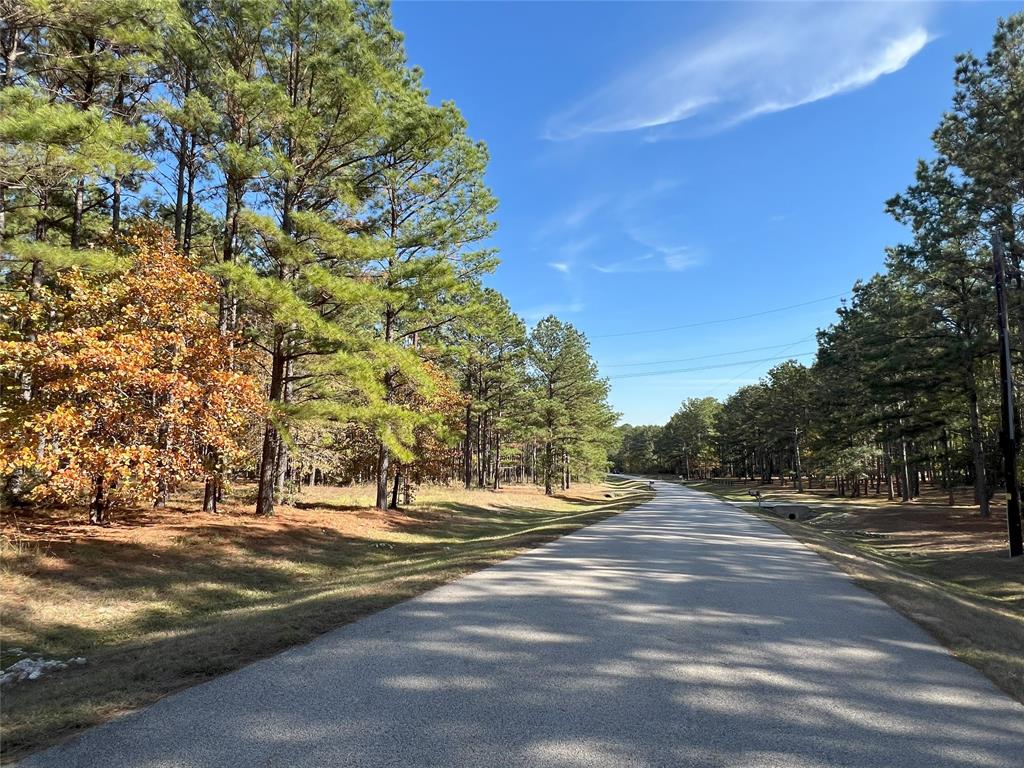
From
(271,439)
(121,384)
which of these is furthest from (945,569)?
(121,384)

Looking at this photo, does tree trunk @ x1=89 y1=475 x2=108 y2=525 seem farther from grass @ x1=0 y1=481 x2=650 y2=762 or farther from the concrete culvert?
the concrete culvert

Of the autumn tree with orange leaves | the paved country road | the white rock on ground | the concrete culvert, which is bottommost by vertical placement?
the concrete culvert

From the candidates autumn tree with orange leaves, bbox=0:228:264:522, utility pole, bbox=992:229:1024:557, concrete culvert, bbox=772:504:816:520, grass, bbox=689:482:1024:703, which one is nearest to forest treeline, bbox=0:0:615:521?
autumn tree with orange leaves, bbox=0:228:264:522

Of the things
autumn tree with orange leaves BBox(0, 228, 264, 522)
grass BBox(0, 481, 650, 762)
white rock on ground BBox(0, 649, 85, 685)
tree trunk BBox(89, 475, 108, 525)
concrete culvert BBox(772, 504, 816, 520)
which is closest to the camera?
grass BBox(0, 481, 650, 762)

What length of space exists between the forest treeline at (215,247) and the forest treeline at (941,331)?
51.8 feet

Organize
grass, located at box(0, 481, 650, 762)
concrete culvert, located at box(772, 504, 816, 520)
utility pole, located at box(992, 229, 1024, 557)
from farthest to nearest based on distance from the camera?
concrete culvert, located at box(772, 504, 816, 520)
utility pole, located at box(992, 229, 1024, 557)
grass, located at box(0, 481, 650, 762)

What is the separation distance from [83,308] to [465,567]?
8389 millimetres

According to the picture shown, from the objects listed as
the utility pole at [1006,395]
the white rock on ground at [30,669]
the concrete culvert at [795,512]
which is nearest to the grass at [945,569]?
the concrete culvert at [795,512]

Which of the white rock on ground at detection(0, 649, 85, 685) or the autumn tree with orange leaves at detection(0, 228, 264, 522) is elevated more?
the autumn tree with orange leaves at detection(0, 228, 264, 522)

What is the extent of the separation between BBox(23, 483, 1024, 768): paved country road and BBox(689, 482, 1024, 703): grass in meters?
0.37

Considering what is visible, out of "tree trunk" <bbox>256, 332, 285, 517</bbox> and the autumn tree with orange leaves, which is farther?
"tree trunk" <bbox>256, 332, 285, 517</bbox>

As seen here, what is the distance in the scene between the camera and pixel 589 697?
390cm

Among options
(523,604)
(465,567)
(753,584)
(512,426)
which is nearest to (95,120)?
(465,567)

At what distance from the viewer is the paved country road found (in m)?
3.15
